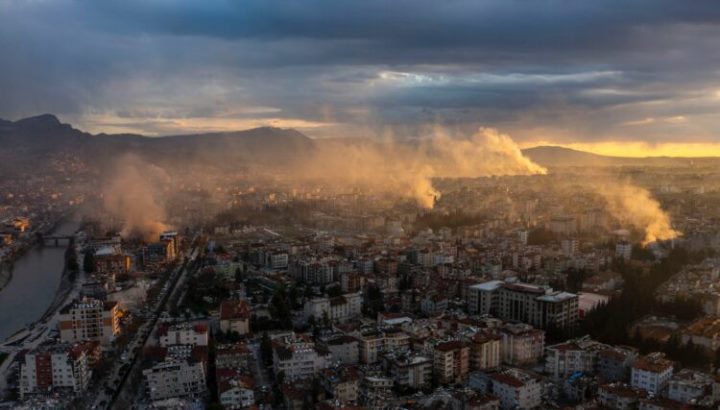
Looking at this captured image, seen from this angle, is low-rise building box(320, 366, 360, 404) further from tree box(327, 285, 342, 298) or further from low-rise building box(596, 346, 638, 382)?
tree box(327, 285, 342, 298)

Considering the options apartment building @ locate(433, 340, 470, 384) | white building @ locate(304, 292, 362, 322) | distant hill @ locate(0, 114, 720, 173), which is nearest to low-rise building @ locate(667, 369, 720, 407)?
apartment building @ locate(433, 340, 470, 384)

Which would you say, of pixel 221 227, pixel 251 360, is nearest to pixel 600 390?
pixel 251 360

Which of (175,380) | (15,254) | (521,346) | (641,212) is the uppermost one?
(641,212)

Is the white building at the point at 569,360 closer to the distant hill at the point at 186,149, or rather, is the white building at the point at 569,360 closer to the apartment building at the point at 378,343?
the apartment building at the point at 378,343

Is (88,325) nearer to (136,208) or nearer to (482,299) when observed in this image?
(482,299)

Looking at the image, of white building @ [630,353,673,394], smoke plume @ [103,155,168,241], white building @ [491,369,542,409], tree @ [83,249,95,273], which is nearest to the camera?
white building @ [491,369,542,409]

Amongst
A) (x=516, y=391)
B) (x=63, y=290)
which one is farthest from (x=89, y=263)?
(x=516, y=391)

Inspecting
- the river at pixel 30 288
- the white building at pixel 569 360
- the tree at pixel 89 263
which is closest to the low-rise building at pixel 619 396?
the white building at pixel 569 360

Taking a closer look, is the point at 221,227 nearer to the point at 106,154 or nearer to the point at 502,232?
the point at 502,232
